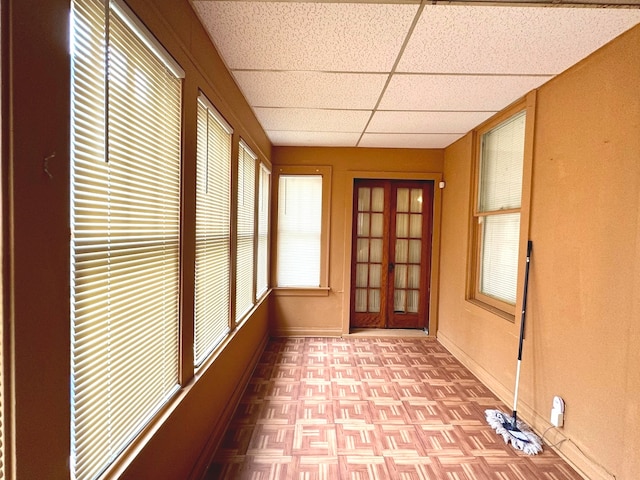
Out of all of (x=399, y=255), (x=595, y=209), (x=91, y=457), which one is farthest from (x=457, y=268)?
(x=91, y=457)

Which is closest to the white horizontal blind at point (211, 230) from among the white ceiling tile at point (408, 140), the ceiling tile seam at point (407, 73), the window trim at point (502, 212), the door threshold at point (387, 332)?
the ceiling tile seam at point (407, 73)

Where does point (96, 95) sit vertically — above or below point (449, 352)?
above

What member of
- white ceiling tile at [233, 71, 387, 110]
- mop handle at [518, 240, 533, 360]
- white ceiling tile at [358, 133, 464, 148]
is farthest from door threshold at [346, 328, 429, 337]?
white ceiling tile at [233, 71, 387, 110]

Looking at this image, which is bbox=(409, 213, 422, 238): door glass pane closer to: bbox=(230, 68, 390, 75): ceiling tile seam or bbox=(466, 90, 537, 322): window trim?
bbox=(466, 90, 537, 322): window trim

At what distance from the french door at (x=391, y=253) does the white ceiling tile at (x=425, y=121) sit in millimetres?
1053

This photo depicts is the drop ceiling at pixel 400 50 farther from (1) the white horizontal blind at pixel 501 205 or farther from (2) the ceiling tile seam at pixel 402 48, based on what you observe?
(1) the white horizontal blind at pixel 501 205

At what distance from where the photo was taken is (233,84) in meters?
2.45

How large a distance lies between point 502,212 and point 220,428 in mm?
2919

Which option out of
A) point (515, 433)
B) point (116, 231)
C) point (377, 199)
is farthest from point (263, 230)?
point (515, 433)

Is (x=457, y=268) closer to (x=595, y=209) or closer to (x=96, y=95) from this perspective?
(x=595, y=209)

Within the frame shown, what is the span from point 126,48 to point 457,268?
12.2 ft

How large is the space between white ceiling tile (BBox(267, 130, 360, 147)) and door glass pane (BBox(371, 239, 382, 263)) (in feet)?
4.56

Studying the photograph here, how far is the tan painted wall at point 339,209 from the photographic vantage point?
4.43 metres

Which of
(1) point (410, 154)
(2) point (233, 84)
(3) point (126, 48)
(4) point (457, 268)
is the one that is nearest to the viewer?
(3) point (126, 48)
